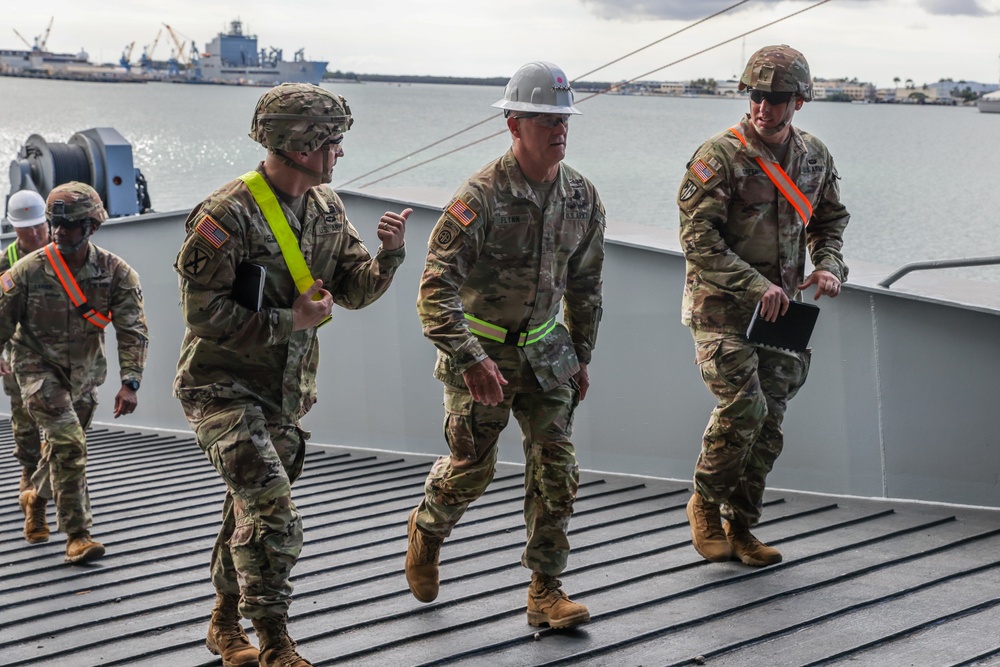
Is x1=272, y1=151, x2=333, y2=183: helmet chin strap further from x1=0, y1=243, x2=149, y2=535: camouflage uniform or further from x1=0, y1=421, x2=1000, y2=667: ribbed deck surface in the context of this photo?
x1=0, y1=243, x2=149, y2=535: camouflage uniform

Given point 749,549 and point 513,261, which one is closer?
point 513,261

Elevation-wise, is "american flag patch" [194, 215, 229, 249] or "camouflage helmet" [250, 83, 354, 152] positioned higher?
"camouflage helmet" [250, 83, 354, 152]

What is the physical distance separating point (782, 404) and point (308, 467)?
3470mm

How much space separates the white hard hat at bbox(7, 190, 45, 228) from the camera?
6.83 metres

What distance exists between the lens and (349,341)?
832 centimetres

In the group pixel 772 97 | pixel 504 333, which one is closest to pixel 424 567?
pixel 504 333

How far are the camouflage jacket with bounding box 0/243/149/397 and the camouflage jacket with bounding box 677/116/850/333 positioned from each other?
274 centimetres

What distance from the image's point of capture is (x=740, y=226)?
4.86m

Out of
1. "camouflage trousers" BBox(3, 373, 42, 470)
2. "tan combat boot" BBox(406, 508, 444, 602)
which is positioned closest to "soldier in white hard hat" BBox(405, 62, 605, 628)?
"tan combat boot" BBox(406, 508, 444, 602)

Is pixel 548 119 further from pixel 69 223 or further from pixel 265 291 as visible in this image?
pixel 69 223

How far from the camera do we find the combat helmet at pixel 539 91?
4.22m

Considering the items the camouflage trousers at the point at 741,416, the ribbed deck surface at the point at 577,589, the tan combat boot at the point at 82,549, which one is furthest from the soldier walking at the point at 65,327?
the camouflage trousers at the point at 741,416

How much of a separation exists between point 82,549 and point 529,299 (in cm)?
250

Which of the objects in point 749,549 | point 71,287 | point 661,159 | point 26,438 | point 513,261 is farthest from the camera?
point 661,159
